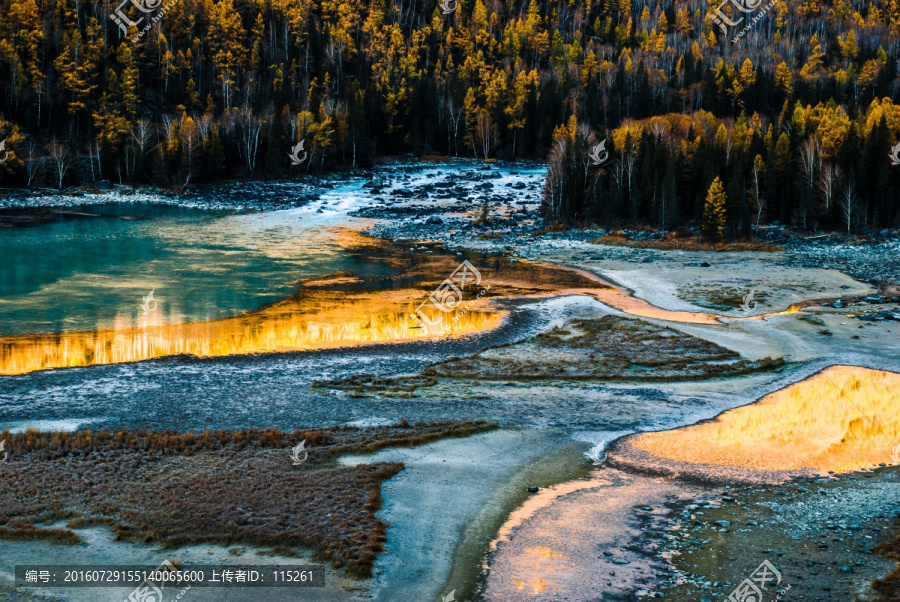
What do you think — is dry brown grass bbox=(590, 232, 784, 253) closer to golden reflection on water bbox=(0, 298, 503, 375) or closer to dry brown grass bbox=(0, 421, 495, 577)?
golden reflection on water bbox=(0, 298, 503, 375)

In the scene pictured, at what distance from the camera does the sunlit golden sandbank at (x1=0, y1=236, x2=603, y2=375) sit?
30.2 m

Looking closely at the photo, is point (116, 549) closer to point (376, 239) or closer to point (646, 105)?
point (376, 239)

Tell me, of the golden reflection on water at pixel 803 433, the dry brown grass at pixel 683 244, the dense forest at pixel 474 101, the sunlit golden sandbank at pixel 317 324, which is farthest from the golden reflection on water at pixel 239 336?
the dense forest at pixel 474 101

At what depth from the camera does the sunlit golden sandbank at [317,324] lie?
3019 cm

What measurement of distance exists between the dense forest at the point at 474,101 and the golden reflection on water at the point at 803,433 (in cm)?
3498

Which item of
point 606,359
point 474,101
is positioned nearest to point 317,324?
point 606,359

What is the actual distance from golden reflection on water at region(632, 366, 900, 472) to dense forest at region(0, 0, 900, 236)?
35.0 m

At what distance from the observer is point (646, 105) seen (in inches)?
5108

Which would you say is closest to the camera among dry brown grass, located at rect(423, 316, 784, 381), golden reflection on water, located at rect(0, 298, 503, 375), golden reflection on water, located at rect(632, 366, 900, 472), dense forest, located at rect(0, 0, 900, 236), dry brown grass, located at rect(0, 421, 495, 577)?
dry brown grass, located at rect(0, 421, 495, 577)

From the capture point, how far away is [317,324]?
36125 mm

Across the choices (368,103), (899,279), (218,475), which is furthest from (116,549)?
(368,103)

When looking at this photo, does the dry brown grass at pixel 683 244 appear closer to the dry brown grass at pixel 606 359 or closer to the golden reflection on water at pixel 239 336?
the golden reflection on water at pixel 239 336

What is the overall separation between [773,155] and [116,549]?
67162mm

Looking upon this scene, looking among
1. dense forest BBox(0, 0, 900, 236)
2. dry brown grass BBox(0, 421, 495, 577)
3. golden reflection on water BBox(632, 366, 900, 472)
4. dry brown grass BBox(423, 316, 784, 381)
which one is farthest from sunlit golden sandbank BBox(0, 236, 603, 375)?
dense forest BBox(0, 0, 900, 236)
